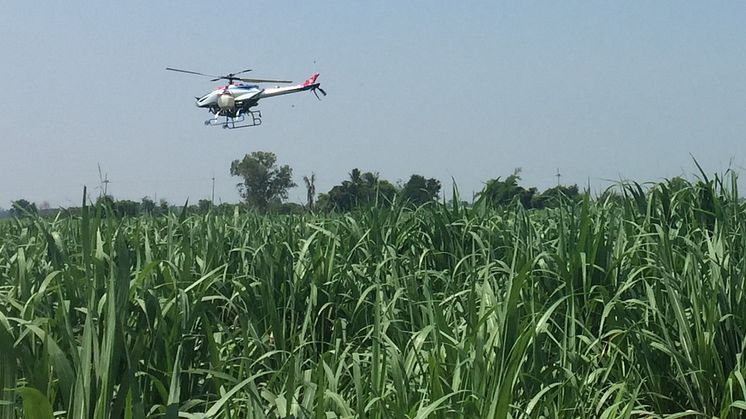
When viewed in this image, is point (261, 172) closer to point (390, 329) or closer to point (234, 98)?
point (234, 98)

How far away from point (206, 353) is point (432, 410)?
1.15 m

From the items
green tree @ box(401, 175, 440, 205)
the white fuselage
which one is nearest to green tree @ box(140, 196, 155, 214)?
green tree @ box(401, 175, 440, 205)

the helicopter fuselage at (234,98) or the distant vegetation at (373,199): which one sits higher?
the helicopter fuselage at (234,98)

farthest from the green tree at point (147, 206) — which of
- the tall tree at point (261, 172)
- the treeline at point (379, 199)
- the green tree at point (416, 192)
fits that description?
the tall tree at point (261, 172)

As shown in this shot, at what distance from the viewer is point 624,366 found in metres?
3.01

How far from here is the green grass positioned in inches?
82.2

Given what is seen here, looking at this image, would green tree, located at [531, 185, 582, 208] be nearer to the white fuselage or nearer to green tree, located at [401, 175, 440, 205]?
green tree, located at [401, 175, 440, 205]

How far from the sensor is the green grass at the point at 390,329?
6.85 ft

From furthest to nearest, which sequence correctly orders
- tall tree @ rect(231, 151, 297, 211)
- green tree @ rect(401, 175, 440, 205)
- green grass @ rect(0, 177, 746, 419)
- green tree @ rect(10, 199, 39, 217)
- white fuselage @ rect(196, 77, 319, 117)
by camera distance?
tall tree @ rect(231, 151, 297, 211) → white fuselage @ rect(196, 77, 319, 117) → green tree @ rect(401, 175, 440, 205) → green tree @ rect(10, 199, 39, 217) → green grass @ rect(0, 177, 746, 419)

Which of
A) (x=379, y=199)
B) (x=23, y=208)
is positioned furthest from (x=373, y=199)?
(x=23, y=208)

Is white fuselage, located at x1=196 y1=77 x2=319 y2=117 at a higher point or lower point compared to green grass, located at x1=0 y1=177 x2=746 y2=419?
higher

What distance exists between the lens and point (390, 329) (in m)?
3.03

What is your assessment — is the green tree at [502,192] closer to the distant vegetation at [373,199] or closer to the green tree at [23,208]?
the distant vegetation at [373,199]

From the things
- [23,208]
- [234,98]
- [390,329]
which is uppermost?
[234,98]
